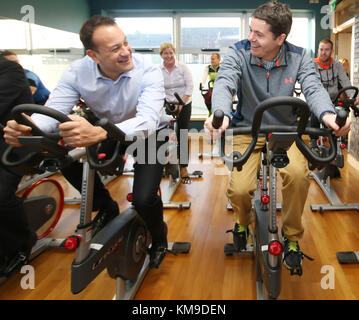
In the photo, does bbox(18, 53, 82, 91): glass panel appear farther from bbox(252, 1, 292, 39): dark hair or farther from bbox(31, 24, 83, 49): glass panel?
bbox(252, 1, 292, 39): dark hair

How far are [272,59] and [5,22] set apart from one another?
4.48 metres

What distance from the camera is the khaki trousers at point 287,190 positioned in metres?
1.82

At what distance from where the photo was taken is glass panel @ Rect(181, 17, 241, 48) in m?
8.31

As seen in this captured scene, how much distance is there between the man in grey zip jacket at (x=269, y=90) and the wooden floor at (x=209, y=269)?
1.02 ft

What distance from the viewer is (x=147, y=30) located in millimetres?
8469

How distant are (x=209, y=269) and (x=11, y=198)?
1.36m

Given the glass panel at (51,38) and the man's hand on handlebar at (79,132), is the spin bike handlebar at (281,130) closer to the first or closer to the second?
the man's hand on handlebar at (79,132)

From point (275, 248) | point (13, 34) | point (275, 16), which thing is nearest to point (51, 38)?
point (13, 34)

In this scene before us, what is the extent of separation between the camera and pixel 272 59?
1954 mm

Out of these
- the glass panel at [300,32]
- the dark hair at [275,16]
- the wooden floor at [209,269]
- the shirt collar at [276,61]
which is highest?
the glass panel at [300,32]

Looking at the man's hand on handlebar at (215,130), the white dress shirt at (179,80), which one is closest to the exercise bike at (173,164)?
the white dress shirt at (179,80)

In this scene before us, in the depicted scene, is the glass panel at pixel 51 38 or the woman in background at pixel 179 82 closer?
the woman in background at pixel 179 82

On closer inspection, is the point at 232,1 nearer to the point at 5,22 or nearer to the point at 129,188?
the point at 5,22

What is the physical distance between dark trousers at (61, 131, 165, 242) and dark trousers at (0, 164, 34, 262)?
359 mm
